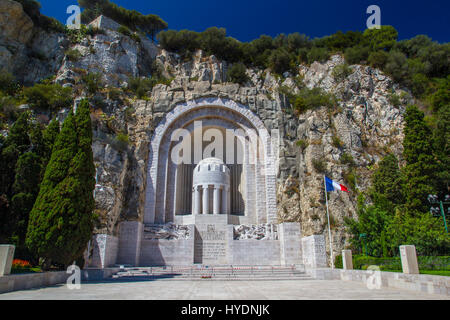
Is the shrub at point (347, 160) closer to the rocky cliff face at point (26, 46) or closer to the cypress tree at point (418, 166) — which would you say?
the cypress tree at point (418, 166)

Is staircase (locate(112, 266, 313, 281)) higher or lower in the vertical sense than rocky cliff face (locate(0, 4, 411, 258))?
lower

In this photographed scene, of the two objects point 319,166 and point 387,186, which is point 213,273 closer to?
point 319,166

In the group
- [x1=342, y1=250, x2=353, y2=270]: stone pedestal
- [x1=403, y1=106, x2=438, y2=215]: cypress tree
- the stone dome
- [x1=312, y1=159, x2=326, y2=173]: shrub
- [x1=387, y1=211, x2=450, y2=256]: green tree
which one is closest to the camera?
[x1=387, y1=211, x2=450, y2=256]: green tree

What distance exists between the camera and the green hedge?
399 inches

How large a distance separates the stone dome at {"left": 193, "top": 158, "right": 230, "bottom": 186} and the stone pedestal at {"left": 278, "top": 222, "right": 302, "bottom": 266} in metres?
5.67

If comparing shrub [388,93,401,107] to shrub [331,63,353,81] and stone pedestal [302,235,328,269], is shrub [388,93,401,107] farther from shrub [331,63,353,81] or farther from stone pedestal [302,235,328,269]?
stone pedestal [302,235,328,269]

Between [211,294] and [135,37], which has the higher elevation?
[135,37]

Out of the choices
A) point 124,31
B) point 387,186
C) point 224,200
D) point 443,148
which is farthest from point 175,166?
point 443,148

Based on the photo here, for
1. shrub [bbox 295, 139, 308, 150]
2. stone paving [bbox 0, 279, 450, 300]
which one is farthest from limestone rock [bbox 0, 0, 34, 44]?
shrub [bbox 295, 139, 308, 150]

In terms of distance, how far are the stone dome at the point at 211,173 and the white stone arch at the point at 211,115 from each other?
2495 mm

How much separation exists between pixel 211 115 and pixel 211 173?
484 cm

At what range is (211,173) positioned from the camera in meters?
21.6

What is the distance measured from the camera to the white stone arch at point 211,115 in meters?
20.4

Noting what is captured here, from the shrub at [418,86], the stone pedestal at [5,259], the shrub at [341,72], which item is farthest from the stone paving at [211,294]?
the shrub at [418,86]
